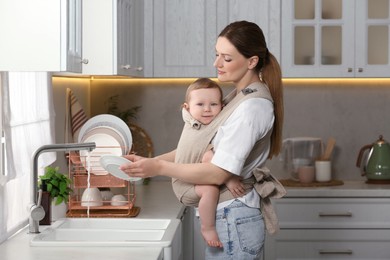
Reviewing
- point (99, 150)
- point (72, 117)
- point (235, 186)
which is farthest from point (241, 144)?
point (72, 117)

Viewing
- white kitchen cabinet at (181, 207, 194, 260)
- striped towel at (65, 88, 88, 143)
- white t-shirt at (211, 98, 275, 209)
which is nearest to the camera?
white t-shirt at (211, 98, 275, 209)

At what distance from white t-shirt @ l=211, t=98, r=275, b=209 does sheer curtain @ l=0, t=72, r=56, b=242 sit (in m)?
0.83

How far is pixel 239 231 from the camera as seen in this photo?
3.01 metres

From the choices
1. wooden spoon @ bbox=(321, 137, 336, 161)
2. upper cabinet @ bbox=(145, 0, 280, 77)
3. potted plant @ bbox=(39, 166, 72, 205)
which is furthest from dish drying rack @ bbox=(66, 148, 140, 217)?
wooden spoon @ bbox=(321, 137, 336, 161)

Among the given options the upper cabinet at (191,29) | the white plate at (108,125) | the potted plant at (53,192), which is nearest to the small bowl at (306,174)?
the upper cabinet at (191,29)

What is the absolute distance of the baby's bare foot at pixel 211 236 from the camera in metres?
3.02

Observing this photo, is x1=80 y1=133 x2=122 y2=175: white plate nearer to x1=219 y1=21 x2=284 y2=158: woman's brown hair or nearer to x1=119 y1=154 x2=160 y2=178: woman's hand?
x1=119 y1=154 x2=160 y2=178: woman's hand

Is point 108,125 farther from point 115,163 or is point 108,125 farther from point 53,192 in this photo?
point 115,163

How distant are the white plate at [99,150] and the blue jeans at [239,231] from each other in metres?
1.01

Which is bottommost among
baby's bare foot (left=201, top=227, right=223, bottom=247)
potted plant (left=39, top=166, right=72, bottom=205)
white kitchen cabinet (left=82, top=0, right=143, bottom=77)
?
baby's bare foot (left=201, top=227, right=223, bottom=247)

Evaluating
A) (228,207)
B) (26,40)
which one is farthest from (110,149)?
(26,40)

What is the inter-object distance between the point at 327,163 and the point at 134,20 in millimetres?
1381

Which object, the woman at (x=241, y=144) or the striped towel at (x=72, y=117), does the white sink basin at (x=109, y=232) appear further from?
the striped towel at (x=72, y=117)

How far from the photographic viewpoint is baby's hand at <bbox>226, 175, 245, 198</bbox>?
3.01m
